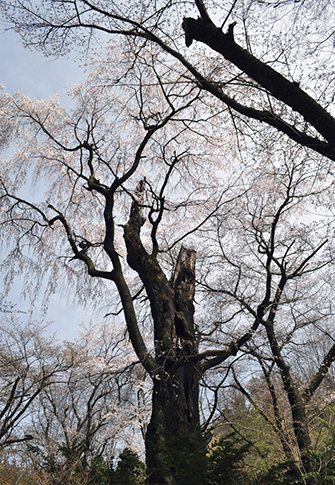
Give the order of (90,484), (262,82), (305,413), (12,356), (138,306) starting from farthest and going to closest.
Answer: (12,356), (138,306), (305,413), (90,484), (262,82)

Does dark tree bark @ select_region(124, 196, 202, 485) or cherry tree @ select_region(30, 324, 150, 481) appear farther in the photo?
cherry tree @ select_region(30, 324, 150, 481)

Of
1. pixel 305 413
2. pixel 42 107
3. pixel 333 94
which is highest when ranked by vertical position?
pixel 42 107

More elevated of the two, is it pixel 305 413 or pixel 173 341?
pixel 173 341

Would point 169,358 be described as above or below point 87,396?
below

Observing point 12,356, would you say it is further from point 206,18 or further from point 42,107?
point 206,18

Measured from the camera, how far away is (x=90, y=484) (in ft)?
14.6

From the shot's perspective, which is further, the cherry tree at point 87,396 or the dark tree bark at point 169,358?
the cherry tree at point 87,396

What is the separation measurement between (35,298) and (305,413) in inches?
206

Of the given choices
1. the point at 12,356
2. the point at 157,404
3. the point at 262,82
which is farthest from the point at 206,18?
the point at 12,356

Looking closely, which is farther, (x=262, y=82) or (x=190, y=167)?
(x=190, y=167)

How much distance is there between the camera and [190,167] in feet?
23.6

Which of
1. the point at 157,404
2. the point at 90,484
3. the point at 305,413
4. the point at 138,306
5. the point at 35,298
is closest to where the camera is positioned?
the point at 157,404

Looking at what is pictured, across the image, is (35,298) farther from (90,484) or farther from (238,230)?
(238,230)

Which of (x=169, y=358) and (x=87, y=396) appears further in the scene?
(x=87, y=396)
